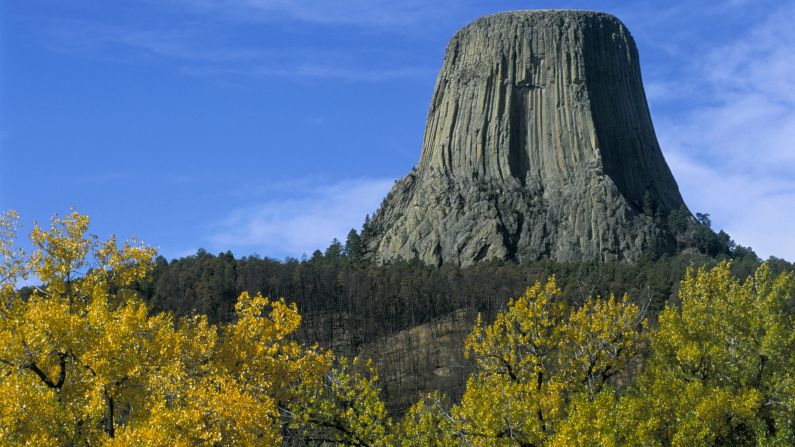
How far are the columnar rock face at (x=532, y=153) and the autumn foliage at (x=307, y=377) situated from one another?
133 meters

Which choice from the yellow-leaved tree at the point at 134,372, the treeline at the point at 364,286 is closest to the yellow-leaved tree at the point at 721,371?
the yellow-leaved tree at the point at 134,372

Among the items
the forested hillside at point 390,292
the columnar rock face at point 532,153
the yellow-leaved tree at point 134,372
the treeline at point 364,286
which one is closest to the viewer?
the yellow-leaved tree at point 134,372

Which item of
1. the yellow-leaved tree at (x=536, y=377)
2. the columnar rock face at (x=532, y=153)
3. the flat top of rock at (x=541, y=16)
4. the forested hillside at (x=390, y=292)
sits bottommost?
the yellow-leaved tree at (x=536, y=377)

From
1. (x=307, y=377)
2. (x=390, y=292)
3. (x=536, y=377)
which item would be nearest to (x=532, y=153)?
(x=390, y=292)

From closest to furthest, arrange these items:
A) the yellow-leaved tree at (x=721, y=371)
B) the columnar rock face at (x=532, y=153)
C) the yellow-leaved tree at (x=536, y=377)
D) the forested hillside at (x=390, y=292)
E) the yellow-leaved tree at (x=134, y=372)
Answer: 1. the yellow-leaved tree at (x=134, y=372)
2. the yellow-leaved tree at (x=536, y=377)
3. the yellow-leaved tree at (x=721, y=371)
4. the forested hillside at (x=390, y=292)
5. the columnar rock face at (x=532, y=153)

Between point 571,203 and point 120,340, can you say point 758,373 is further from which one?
point 571,203

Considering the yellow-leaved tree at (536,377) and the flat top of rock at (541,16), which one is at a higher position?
the flat top of rock at (541,16)

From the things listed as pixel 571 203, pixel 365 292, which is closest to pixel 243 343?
pixel 365 292

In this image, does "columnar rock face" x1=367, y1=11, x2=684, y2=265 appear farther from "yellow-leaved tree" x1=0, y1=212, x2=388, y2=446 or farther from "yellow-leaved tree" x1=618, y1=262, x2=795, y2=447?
"yellow-leaved tree" x1=0, y1=212, x2=388, y2=446

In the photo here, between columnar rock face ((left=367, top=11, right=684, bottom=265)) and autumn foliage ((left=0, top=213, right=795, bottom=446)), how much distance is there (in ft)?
436

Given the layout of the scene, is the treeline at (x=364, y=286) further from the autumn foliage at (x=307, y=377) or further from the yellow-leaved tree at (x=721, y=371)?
the autumn foliage at (x=307, y=377)

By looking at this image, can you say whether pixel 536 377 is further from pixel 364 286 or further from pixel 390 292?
pixel 364 286

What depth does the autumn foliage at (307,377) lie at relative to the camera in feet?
77.0

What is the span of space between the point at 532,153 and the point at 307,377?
15738 cm
